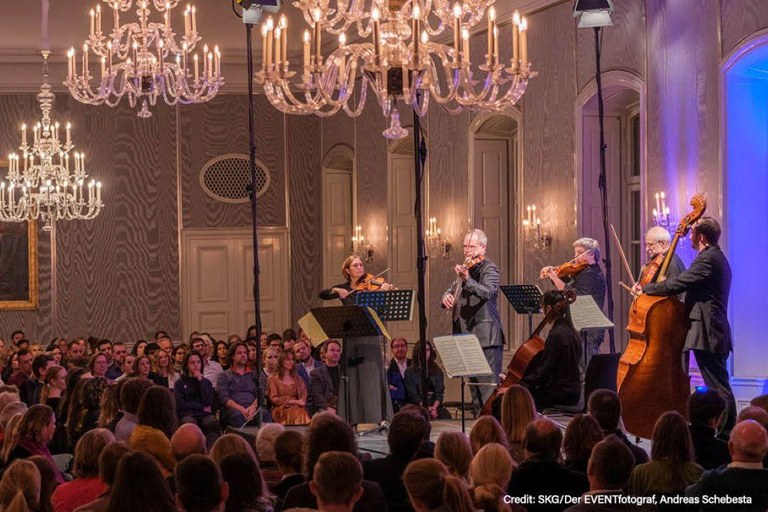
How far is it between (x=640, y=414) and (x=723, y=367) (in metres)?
0.71

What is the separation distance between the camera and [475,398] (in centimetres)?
910

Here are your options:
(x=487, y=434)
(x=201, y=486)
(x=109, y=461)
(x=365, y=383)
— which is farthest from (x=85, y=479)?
(x=365, y=383)

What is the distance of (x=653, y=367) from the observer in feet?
25.6

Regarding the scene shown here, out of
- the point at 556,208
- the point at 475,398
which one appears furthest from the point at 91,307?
the point at 475,398

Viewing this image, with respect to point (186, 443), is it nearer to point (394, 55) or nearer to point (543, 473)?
point (543, 473)

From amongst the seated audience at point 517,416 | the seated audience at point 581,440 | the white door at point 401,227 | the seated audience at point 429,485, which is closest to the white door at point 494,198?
the white door at point 401,227

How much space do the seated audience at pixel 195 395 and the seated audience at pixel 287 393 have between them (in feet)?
1.92

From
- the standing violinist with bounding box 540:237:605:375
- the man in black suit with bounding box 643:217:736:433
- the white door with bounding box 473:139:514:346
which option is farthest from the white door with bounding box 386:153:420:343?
the man in black suit with bounding box 643:217:736:433

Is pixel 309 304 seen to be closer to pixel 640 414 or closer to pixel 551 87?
pixel 551 87

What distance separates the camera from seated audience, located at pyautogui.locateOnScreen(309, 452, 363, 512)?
378 centimetres

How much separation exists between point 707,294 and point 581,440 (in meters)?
3.33

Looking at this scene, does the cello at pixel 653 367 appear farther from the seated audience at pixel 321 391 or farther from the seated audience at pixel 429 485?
the seated audience at pixel 429 485

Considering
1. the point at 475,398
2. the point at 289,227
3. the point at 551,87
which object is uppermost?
the point at 551,87

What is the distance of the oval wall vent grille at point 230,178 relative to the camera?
55.5ft
